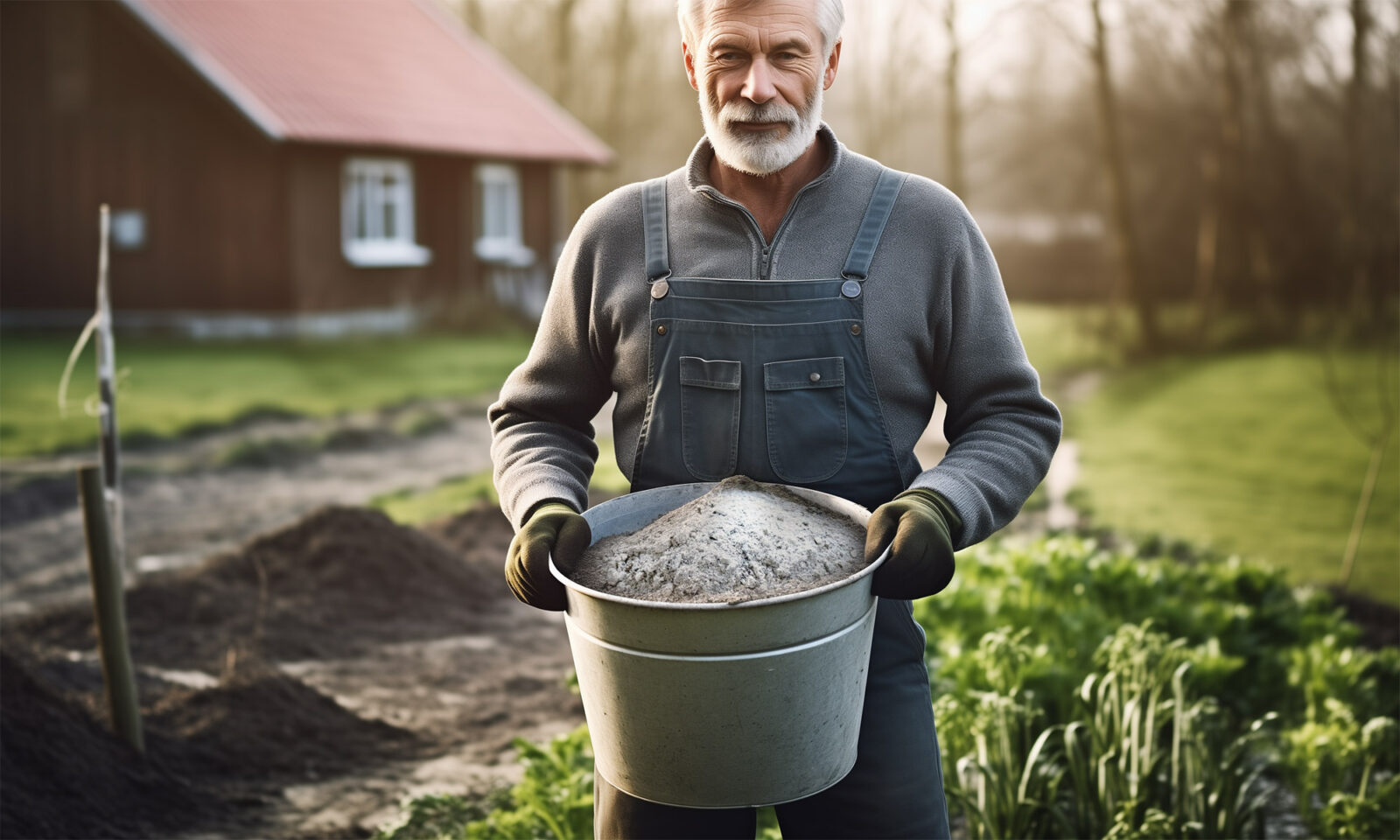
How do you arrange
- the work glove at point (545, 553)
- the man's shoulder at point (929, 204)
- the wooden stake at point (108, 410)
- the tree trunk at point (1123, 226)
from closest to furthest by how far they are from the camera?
the work glove at point (545, 553) < the man's shoulder at point (929, 204) < the wooden stake at point (108, 410) < the tree trunk at point (1123, 226)

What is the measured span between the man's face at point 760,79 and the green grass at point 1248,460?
5.11 m

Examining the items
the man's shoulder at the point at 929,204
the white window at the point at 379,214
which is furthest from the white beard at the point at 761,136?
the white window at the point at 379,214

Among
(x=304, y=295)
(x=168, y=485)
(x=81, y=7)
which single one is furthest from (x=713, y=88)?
(x=81, y=7)

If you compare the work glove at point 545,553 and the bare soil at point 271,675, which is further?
the bare soil at point 271,675

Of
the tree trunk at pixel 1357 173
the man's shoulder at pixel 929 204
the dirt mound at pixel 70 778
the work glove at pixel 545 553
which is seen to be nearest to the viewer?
the work glove at pixel 545 553

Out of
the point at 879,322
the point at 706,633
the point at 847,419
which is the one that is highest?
the point at 879,322

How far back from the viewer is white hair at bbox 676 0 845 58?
1.89 m

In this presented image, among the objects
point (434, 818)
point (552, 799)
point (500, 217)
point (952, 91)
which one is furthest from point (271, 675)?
point (500, 217)

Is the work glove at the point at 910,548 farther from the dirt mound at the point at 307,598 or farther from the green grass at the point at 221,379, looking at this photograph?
the green grass at the point at 221,379

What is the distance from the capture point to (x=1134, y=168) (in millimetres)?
14094

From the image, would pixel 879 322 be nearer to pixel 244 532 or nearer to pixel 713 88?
pixel 713 88

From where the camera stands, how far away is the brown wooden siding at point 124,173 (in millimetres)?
13414

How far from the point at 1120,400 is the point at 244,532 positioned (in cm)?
855

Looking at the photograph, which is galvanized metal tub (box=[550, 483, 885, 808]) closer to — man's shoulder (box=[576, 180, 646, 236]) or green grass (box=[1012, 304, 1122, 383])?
man's shoulder (box=[576, 180, 646, 236])
